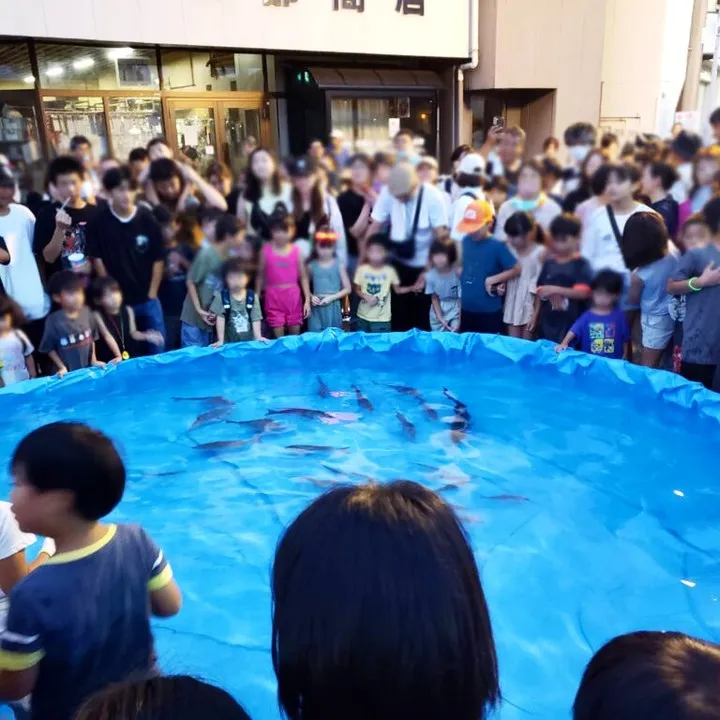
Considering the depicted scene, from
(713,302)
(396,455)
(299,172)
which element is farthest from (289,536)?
(299,172)

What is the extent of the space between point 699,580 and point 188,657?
240 centimetres

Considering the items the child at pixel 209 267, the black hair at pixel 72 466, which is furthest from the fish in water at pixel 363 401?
the black hair at pixel 72 466

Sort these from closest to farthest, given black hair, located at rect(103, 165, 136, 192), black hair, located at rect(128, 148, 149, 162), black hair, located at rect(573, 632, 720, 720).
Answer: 1. black hair, located at rect(573, 632, 720, 720)
2. black hair, located at rect(103, 165, 136, 192)
3. black hair, located at rect(128, 148, 149, 162)

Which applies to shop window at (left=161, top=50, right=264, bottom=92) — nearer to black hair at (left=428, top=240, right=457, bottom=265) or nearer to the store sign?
the store sign

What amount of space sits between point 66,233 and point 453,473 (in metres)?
3.58

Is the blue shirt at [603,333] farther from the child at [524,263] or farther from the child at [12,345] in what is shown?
the child at [12,345]

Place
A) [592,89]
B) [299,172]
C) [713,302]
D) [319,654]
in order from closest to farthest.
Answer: [319,654]
[713,302]
[299,172]
[592,89]

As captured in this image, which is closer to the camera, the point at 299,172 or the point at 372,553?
the point at 372,553

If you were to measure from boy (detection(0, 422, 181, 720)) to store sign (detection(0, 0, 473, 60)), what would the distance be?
9.04 meters

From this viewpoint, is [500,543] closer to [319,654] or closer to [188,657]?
[188,657]

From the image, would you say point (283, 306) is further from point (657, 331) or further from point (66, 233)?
point (657, 331)

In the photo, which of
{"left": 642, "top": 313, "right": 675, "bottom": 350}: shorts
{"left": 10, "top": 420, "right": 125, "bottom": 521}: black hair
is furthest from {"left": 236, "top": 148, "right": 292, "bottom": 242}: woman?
{"left": 10, "top": 420, "right": 125, "bottom": 521}: black hair

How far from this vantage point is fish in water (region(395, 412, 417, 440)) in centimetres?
509

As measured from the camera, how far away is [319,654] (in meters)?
1.06
